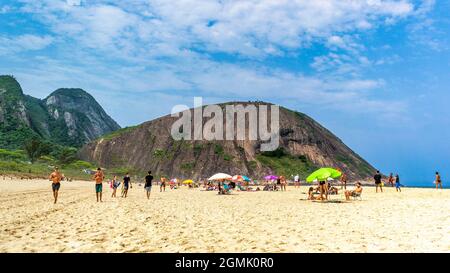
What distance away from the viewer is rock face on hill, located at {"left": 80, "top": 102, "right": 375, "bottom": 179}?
106125 millimetres

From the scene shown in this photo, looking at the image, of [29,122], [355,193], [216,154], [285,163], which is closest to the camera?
[355,193]

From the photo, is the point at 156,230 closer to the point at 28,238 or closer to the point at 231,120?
the point at 28,238

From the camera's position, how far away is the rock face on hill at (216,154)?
348 ft

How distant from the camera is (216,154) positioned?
356 feet

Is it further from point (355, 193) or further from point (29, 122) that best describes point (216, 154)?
point (29, 122)

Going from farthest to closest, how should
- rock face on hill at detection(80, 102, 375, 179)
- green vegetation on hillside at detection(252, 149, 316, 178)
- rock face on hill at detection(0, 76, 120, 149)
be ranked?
rock face on hill at detection(0, 76, 120, 149) < green vegetation on hillside at detection(252, 149, 316, 178) < rock face on hill at detection(80, 102, 375, 179)

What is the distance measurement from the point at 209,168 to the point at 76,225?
9511 centimetres

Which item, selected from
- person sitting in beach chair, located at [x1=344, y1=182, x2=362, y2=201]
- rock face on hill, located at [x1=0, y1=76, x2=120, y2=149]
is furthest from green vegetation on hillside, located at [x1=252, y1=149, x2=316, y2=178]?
rock face on hill, located at [x1=0, y1=76, x2=120, y2=149]

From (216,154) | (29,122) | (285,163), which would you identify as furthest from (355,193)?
(29,122)

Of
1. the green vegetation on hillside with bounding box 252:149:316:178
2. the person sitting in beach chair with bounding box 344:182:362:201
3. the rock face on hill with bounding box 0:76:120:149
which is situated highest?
the rock face on hill with bounding box 0:76:120:149

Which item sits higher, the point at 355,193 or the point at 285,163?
the point at 285,163

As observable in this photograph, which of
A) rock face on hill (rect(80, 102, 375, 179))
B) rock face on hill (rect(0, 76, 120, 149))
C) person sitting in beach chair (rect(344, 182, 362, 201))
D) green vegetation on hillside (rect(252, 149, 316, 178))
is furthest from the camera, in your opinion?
rock face on hill (rect(0, 76, 120, 149))

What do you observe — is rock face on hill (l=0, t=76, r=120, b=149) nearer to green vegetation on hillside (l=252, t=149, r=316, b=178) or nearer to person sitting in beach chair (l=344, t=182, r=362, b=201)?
green vegetation on hillside (l=252, t=149, r=316, b=178)
